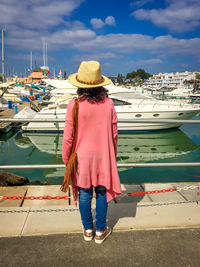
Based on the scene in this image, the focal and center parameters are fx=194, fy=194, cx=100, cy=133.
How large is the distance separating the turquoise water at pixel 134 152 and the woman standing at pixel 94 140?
4.71 m

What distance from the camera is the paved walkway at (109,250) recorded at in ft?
5.44

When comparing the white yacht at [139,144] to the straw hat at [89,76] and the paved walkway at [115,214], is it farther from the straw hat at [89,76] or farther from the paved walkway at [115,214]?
the straw hat at [89,76]

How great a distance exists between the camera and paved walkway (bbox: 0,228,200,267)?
166 centimetres

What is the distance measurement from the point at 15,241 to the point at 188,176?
6282 mm

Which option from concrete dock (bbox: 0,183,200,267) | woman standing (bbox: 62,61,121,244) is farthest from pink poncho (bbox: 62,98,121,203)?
concrete dock (bbox: 0,183,200,267)

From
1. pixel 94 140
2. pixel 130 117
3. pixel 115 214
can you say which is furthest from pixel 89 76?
pixel 130 117

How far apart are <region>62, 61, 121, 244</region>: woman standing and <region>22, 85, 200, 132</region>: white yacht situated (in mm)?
9641

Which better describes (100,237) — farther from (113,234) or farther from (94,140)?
(94,140)

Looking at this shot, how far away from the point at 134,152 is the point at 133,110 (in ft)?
8.74

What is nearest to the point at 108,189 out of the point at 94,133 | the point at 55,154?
the point at 94,133

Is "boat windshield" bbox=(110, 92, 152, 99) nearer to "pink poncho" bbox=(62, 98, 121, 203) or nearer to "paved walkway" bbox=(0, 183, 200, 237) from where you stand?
"paved walkway" bbox=(0, 183, 200, 237)

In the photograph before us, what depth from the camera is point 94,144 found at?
5.53 ft

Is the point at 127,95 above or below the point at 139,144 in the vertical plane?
above

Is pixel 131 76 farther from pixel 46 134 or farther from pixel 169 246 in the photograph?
pixel 169 246
